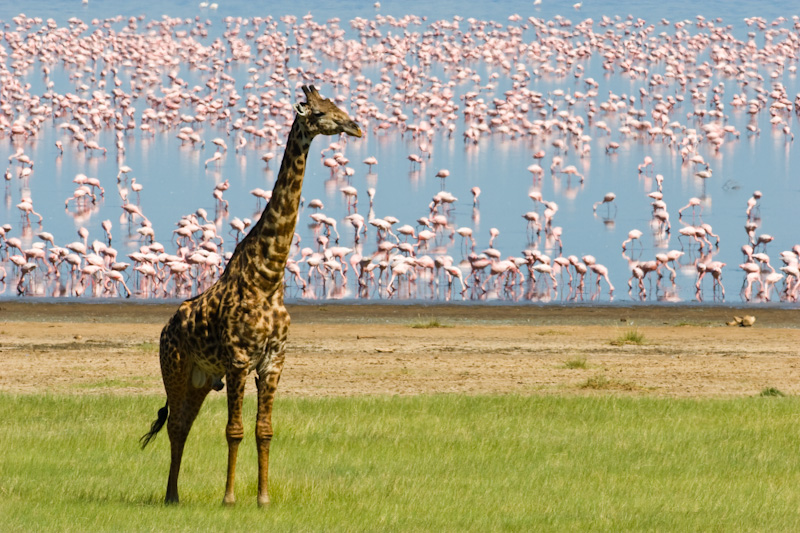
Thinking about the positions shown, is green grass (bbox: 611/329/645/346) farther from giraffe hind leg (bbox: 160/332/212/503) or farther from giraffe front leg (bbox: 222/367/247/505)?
giraffe front leg (bbox: 222/367/247/505)

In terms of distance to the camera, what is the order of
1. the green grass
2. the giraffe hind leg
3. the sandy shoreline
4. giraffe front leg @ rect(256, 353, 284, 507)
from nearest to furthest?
giraffe front leg @ rect(256, 353, 284, 507)
the giraffe hind leg
the sandy shoreline
the green grass

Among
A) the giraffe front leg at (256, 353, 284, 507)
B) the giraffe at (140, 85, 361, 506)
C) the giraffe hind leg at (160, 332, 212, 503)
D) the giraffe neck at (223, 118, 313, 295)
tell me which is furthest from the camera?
the giraffe hind leg at (160, 332, 212, 503)

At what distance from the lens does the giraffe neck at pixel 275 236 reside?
A: 9.46 meters

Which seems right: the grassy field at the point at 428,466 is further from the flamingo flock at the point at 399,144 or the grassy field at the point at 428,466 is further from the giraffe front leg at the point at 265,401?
the flamingo flock at the point at 399,144

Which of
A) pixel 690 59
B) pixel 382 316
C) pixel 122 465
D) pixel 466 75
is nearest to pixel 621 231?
pixel 382 316

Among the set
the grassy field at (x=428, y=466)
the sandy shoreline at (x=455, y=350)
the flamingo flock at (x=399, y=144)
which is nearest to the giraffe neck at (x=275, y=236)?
the grassy field at (x=428, y=466)

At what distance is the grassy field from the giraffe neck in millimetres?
1497

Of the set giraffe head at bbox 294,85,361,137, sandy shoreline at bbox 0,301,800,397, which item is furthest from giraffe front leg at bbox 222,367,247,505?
sandy shoreline at bbox 0,301,800,397

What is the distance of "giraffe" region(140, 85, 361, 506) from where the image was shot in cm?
936

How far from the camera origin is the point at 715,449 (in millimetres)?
12367

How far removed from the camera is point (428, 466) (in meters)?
11.6

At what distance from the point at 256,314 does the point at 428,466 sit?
2818 millimetres

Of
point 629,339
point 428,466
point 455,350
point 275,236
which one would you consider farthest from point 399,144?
point 275,236

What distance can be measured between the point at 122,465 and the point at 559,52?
7864 centimetres
